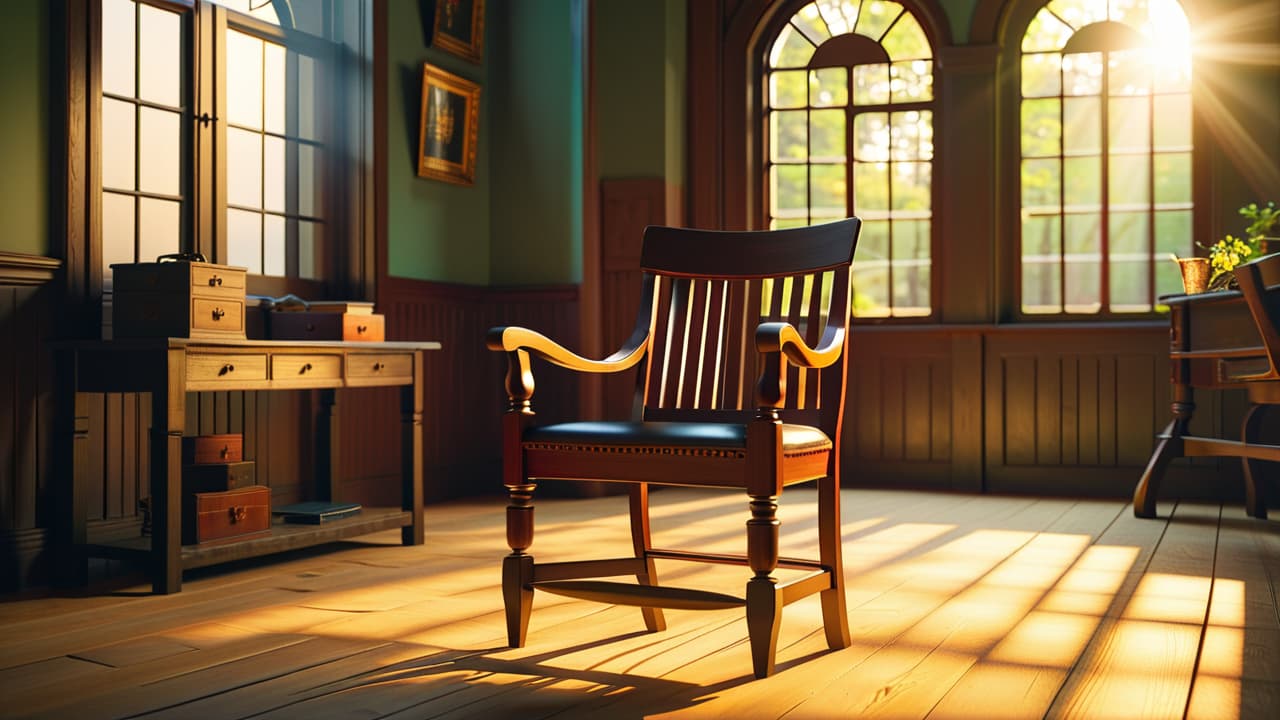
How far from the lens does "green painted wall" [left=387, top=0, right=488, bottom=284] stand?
500cm

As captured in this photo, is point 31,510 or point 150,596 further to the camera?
point 31,510

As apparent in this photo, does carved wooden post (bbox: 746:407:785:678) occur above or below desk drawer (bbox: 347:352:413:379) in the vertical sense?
below

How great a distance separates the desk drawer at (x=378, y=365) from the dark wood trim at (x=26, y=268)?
897mm

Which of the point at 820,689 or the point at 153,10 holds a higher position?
the point at 153,10

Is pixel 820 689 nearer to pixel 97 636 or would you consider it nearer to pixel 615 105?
pixel 97 636

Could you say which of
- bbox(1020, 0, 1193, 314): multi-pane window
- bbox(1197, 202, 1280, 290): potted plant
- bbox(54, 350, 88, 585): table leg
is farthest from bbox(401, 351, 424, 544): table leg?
bbox(1020, 0, 1193, 314): multi-pane window

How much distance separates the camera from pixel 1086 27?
562 centimetres

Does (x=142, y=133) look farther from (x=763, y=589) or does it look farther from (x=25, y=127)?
(x=763, y=589)

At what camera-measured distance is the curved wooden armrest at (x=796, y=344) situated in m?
2.07

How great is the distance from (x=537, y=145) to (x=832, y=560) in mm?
3680

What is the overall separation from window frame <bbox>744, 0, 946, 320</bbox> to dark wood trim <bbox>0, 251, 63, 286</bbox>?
3.51 m

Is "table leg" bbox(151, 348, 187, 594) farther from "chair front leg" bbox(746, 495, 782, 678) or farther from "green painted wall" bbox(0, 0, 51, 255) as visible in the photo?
"chair front leg" bbox(746, 495, 782, 678)

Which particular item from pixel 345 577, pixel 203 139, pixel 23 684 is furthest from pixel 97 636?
pixel 203 139

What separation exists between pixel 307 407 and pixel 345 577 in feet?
4.00
